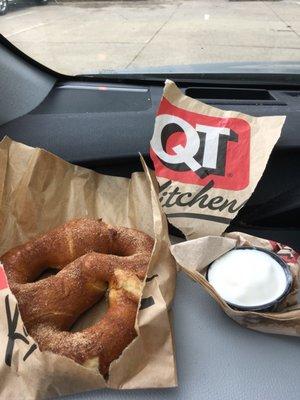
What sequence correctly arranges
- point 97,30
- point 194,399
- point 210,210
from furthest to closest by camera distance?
1. point 97,30
2. point 210,210
3. point 194,399

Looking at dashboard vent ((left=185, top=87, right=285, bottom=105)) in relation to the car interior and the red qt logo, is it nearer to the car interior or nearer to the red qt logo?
the car interior

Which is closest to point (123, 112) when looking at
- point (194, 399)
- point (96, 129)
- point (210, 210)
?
point (96, 129)

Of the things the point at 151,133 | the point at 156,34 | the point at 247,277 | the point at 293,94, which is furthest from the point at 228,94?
the point at 156,34

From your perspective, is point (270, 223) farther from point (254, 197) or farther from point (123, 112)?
point (123, 112)

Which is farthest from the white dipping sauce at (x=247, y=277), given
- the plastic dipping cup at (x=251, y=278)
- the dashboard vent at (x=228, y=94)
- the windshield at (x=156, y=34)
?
the windshield at (x=156, y=34)

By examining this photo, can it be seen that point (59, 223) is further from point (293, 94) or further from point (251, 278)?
point (293, 94)

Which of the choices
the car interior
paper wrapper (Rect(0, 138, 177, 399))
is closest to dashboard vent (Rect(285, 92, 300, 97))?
the car interior
